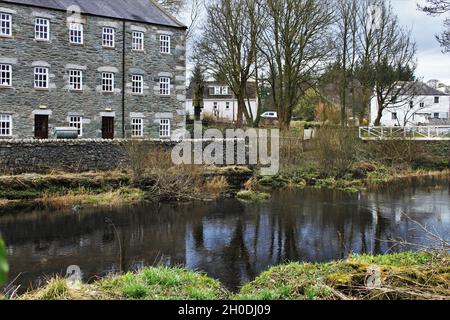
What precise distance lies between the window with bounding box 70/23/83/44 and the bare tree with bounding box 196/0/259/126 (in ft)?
37.5

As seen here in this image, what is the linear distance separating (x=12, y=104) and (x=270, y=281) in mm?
22975

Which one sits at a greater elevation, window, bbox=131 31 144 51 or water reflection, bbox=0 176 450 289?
window, bbox=131 31 144 51

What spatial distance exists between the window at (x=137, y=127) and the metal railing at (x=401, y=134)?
1597 centimetres

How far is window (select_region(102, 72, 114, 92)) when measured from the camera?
102 feet

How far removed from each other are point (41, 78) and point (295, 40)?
61.0 ft

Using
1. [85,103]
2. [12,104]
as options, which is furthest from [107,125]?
[12,104]

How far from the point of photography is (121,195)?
2238 centimetres

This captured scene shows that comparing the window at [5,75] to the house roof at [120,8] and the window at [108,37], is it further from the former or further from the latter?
the window at [108,37]

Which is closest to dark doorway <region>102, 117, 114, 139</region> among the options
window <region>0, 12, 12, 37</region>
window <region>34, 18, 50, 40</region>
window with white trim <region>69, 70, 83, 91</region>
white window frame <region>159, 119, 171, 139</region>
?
window with white trim <region>69, 70, 83, 91</region>

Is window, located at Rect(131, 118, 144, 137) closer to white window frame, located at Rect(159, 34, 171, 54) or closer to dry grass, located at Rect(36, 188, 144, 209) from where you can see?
white window frame, located at Rect(159, 34, 171, 54)

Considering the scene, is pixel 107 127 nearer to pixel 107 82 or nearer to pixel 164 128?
pixel 107 82

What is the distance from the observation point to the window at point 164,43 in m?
33.4
